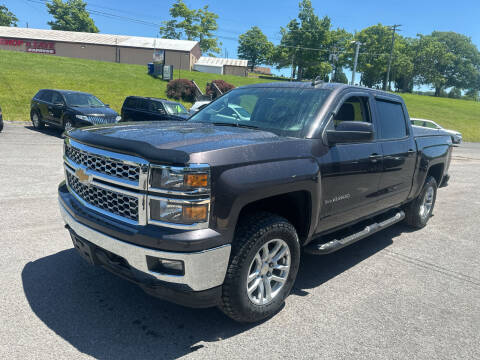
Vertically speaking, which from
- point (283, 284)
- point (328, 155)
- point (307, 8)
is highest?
point (307, 8)

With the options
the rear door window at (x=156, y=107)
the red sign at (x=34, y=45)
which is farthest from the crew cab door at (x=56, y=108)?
the red sign at (x=34, y=45)

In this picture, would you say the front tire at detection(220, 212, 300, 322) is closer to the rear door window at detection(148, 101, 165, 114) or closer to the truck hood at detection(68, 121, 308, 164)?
the truck hood at detection(68, 121, 308, 164)

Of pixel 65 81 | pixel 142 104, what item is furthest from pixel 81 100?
pixel 65 81

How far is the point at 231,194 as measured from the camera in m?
2.54

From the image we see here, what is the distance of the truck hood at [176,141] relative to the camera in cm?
244

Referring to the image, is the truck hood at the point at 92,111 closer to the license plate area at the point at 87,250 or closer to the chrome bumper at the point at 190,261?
the license plate area at the point at 87,250

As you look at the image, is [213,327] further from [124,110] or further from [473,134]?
[473,134]

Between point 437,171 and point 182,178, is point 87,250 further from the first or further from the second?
point 437,171

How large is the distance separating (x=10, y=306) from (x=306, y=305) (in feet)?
8.26

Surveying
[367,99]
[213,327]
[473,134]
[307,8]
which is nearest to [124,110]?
[367,99]

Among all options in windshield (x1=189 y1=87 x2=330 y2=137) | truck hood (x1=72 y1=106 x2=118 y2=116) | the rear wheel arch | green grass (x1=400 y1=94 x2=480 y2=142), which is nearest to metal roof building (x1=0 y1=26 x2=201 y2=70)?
green grass (x1=400 y1=94 x2=480 y2=142)

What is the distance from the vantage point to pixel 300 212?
3.31 metres

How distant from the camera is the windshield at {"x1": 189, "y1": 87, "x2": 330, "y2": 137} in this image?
3.57 m

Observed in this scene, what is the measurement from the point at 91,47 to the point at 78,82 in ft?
97.5
